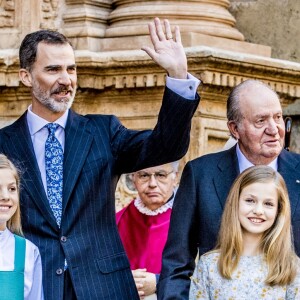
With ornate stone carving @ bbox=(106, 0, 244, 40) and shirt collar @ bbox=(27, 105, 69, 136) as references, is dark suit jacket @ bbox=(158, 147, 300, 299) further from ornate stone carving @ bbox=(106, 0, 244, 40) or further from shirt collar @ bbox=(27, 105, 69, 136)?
ornate stone carving @ bbox=(106, 0, 244, 40)

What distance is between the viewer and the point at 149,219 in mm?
7531

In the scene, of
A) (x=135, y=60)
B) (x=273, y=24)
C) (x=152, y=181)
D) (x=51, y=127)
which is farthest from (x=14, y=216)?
(x=273, y=24)

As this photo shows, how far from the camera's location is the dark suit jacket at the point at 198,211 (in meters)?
6.41

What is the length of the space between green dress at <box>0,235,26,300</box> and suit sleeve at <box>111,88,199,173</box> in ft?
1.80

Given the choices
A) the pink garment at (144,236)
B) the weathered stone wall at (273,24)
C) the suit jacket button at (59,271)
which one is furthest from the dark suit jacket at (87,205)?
the weathered stone wall at (273,24)

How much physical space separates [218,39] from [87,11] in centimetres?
84

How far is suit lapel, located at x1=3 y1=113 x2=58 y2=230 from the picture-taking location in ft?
21.2

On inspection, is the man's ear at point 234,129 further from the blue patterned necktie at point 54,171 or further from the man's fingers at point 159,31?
the blue patterned necktie at point 54,171

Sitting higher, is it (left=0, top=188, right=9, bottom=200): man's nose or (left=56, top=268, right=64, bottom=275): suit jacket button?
(left=0, top=188, right=9, bottom=200): man's nose

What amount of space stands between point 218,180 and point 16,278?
923mm

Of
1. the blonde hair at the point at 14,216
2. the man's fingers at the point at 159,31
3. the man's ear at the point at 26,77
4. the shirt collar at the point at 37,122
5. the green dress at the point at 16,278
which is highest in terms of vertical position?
the man's fingers at the point at 159,31

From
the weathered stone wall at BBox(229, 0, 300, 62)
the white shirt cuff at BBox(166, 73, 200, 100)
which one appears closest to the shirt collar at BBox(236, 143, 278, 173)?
the white shirt cuff at BBox(166, 73, 200, 100)

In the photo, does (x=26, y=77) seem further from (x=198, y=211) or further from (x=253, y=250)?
(x=253, y=250)

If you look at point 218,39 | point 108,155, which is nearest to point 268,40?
point 218,39
